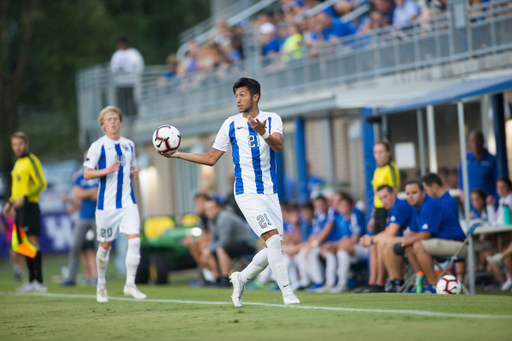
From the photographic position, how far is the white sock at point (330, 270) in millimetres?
12047

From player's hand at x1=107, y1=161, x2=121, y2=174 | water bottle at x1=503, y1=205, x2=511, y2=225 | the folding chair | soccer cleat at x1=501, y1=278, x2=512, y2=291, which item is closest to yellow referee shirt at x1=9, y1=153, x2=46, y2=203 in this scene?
player's hand at x1=107, y1=161, x2=121, y2=174

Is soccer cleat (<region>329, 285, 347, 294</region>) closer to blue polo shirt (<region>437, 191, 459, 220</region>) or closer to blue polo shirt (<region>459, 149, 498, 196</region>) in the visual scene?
blue polo shirt (<region>459, 149, 498, 196</region>)

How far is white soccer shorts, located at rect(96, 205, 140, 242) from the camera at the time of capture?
30.8 feet

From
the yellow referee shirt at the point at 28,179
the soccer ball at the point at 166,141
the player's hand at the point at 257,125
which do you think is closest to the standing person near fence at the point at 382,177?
the soccer ball at the point at 166,141

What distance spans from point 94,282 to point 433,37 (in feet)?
23.3

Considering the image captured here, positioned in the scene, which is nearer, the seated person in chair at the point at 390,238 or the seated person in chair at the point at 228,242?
the seated person in chair at the point at 390,238

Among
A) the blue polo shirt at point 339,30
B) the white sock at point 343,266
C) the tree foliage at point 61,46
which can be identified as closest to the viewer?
the white sock at point 343,266

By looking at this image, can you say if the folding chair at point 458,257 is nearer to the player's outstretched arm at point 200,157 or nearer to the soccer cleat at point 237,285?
the soccer cleat at point 237,285

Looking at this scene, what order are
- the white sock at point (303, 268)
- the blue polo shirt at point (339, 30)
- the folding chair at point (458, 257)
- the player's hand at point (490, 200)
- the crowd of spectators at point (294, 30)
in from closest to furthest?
the folding chair at point (458, 257) < the player's hand at point (490, 200) < the white sock at point (303, 268) < the crowd of spectators at point (294, 30) < the blue polo shirt at point (339, 30)

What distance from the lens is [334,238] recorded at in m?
12.6

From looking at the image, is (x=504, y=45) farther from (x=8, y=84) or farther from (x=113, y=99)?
(x=8, y=84)

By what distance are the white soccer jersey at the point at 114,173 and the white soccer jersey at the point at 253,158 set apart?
7.89 feet

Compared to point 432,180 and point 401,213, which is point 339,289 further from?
point 432,180

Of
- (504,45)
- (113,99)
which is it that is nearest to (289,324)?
(504,45)
